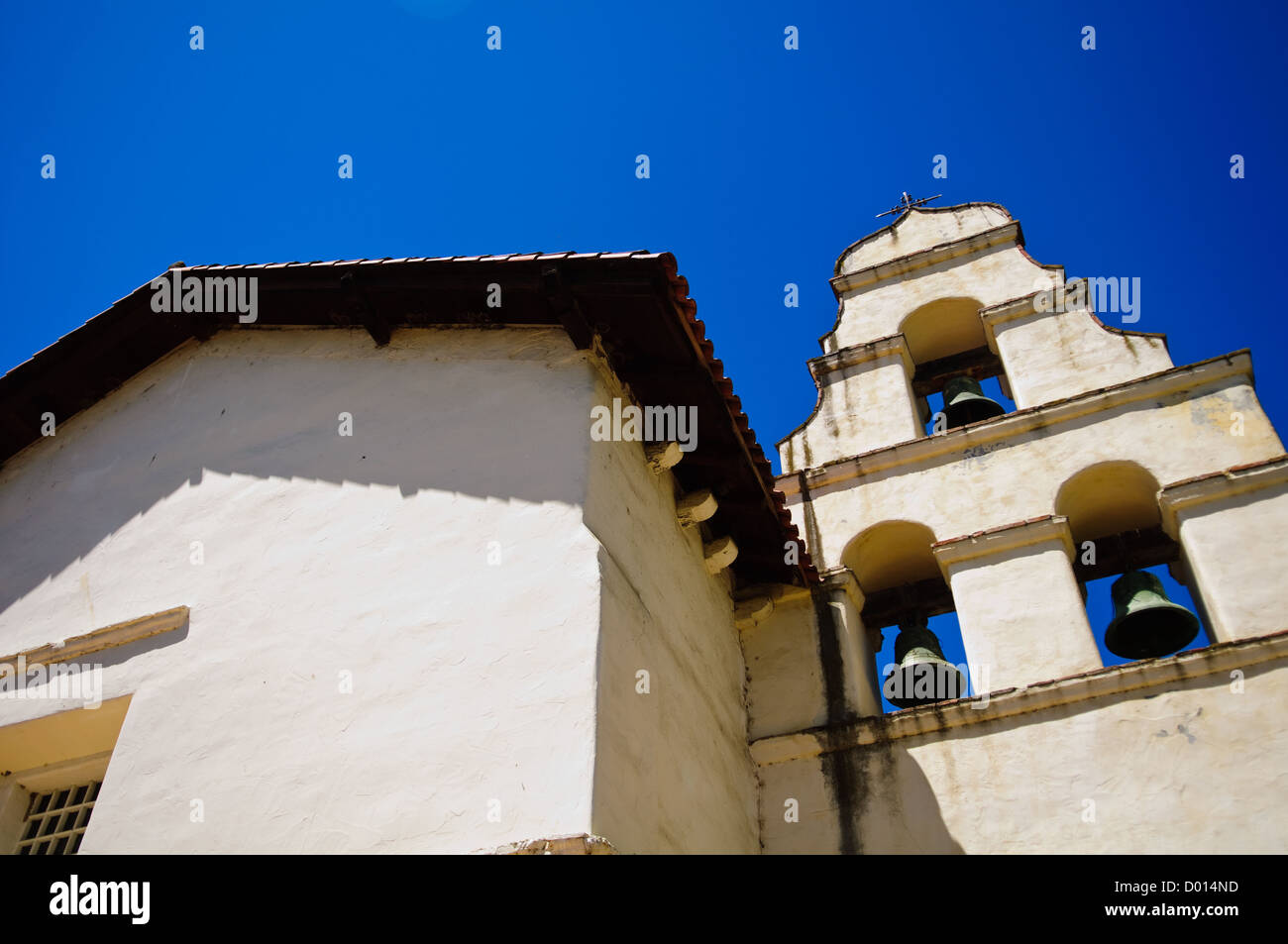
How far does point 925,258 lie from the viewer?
37.0 feet

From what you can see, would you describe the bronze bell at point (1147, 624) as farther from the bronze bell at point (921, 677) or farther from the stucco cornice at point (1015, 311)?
the stucco cornice at point (1015, 311)

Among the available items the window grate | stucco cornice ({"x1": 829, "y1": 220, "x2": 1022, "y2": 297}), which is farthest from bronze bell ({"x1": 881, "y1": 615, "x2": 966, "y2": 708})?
the window grate

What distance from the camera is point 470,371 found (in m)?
7.05

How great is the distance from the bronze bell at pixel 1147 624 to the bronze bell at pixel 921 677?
3.61 feet

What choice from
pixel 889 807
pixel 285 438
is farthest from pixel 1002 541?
pixel 285 438

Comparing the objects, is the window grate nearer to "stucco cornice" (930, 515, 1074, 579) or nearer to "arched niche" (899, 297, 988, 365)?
"stucco cornice" (930, 515, 1074, 579)

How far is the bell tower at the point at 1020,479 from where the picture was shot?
24.9ft

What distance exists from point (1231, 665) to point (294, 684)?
5.35m

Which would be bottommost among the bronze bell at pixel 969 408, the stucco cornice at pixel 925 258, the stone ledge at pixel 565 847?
the stone ledge at pixel 565 847

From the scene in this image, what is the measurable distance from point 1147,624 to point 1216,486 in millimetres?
1057

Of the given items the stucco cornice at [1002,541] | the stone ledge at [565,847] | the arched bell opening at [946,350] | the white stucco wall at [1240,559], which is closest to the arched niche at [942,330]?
the arched bell opening at [946,350]

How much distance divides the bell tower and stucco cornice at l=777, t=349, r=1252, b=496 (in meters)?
0.02

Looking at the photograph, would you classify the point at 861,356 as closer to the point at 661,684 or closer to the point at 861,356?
the point at 861,356
